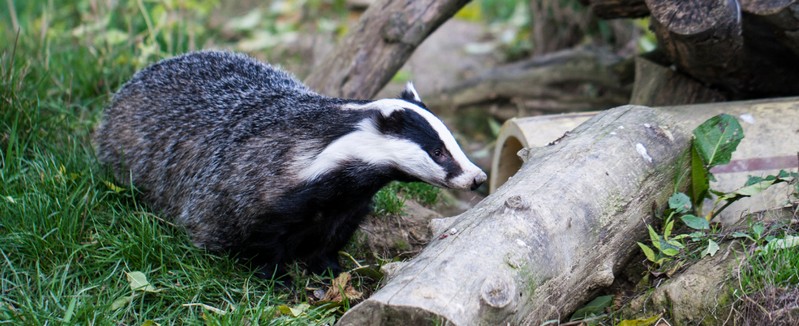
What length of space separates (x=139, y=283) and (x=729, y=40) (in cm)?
342

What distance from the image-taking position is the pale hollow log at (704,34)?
15.5ft

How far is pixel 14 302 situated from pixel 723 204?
11.8ft

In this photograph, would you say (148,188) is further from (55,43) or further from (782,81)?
(782,81)

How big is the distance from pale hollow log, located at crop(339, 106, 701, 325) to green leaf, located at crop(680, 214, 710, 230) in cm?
17

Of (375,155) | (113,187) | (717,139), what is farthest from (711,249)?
(113,187)

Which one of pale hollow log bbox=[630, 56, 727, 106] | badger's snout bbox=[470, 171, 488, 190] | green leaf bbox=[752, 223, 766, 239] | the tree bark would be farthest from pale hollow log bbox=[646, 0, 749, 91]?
the tree bark

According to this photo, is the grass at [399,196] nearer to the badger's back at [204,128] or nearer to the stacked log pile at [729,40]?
the badger's back at [204,128]

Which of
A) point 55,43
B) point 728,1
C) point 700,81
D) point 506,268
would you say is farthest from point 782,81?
point 55,43

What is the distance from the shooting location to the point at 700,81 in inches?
232

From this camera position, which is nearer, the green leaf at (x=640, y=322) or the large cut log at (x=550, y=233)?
the large cut log at (x=550, y=233)

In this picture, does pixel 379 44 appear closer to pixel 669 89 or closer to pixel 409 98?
pixel 409 98

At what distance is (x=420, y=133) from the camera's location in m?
4.24

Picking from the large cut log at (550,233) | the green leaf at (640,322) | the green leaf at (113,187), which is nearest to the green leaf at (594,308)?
the large cut log at (550,233)

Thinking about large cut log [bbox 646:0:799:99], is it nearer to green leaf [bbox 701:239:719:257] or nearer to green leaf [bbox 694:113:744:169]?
green leaf [bbox 694:113:744:169]
